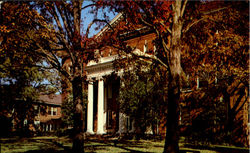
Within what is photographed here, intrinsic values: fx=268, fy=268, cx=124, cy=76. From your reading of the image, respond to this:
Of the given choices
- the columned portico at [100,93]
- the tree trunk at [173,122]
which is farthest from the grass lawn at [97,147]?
the columned portico at [100,93]

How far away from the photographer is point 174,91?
11016 millimetres

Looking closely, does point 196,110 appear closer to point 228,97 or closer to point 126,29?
point 228,97

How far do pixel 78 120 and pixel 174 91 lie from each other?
17.4 feet

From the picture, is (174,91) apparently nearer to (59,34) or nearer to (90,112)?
(59,34)

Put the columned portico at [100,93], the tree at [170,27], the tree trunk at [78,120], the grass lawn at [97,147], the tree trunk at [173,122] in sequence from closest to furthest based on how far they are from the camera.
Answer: the tree trunk at [173,122]
the tree at [170,27]
the tree trunk at [78,120]
the grass lawn at [97,147]
the columned portico at [100,93]

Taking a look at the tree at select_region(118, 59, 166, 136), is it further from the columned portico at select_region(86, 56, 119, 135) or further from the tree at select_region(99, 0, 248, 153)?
the tree at select_region(99, 0, 248, 153)

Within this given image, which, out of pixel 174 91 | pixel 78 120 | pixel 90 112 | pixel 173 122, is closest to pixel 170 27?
pixel 174 91

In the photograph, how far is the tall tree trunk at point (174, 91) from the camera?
35.1 ft

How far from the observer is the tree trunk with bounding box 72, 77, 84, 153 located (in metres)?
13.2

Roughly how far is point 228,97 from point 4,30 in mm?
18087

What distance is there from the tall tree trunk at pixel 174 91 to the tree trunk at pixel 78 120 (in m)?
4.57

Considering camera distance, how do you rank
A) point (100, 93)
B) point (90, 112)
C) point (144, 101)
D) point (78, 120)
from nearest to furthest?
1. point (78, 120)
2. point (144, 101)
3. point (100, 93)
4. point (90, 112)

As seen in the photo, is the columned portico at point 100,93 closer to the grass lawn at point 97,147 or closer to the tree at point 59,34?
the grass lawn at point 97,147

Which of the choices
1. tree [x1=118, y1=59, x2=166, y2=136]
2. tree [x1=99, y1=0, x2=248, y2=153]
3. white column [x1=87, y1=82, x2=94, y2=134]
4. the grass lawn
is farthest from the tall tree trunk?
white column [x1=87, y1=82, x2=94, y2=134]
